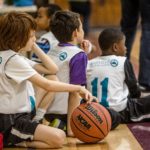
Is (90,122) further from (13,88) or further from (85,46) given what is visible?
(85,46)

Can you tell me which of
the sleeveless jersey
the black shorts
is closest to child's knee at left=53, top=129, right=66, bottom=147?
the black shorts

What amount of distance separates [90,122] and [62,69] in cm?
58

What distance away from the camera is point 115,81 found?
3967 mm

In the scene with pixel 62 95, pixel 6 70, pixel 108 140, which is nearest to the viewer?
pixel 6 70

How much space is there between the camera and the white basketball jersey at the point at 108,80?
3.94 meters

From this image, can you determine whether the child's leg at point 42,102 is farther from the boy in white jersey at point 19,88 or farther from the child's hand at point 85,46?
the child's hand at point 85,46

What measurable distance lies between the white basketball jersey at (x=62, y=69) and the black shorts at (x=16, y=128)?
1.50ft

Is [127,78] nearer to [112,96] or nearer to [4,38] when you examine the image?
[112,96]

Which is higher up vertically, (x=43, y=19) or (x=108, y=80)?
(x=43, y=19)

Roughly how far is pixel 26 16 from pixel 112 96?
0.95 metres

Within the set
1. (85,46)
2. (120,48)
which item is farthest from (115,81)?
(85,46)

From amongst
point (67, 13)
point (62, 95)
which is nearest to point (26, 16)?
point (67, 13)

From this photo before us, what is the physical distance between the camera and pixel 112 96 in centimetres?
395

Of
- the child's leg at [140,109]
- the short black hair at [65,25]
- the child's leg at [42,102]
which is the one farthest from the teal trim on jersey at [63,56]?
the child's leg at [140,109]
